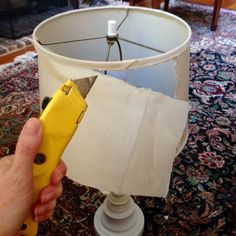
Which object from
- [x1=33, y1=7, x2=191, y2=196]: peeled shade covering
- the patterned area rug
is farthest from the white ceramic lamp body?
the patterned area rug

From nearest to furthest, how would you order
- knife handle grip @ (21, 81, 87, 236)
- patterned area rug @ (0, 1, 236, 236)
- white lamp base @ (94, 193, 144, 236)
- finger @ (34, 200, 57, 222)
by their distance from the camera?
knife handle grip @ (21, 81, 87, 236)
finger @ (34, 200, 57, 222)
white lamp base @ (94, 193, 144, 236)
patterned area rug @ (0, 1, 236, 236)

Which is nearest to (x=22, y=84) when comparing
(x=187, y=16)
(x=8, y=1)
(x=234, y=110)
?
(x=8, y=1)

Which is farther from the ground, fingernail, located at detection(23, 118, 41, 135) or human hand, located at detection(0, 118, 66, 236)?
fingernail, located at detection(23, 118, 41, 135)

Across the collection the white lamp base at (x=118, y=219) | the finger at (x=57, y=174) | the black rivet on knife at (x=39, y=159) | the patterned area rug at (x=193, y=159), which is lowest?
the patterned area rug at (x=193, y=159)

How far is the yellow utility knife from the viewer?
0.42 m

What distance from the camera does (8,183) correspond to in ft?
1.53

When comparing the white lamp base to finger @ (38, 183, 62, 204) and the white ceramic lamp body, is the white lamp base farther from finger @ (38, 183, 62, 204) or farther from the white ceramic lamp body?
finger @ (38, 183, 62, 204)

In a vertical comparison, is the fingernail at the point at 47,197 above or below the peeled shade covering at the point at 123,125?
below

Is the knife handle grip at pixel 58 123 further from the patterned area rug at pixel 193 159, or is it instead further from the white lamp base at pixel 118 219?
the patterned area rug at pixel 193 159

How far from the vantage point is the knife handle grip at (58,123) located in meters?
0.42

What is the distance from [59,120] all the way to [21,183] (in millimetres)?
107

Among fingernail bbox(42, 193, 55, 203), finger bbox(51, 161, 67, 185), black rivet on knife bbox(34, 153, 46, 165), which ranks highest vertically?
black rivet on knife bbox(34, 153, 46, 165)

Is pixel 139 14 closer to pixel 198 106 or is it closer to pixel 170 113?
pixel 170 113

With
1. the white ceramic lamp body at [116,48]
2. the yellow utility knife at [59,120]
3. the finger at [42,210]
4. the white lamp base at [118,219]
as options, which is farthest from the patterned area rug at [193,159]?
the yellow utility knife at [59,120]
